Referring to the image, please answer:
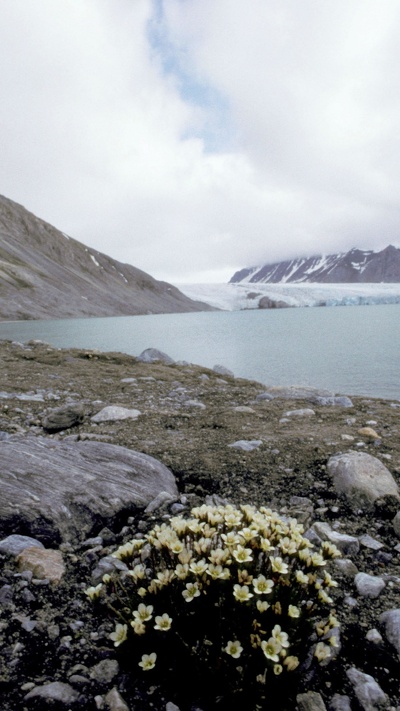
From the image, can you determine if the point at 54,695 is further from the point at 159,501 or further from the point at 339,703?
the point at 159,501

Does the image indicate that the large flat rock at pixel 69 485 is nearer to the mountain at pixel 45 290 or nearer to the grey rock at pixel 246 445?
the grey rock at pixel 246 445

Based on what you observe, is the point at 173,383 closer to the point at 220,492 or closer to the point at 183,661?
the point at 220,492

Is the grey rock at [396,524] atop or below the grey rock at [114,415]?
atop

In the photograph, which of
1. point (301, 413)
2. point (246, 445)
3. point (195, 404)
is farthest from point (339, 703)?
point (195, 404)

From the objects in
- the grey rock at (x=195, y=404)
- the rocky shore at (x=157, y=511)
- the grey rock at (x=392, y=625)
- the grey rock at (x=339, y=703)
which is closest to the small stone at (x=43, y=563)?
the rocky shore at (x=157, y=511)

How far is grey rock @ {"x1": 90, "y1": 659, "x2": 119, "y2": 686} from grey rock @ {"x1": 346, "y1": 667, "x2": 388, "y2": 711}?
1.53 m

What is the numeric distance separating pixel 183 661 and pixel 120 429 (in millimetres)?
5382

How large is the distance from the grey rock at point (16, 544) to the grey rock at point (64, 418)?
419cm

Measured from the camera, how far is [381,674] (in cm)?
284

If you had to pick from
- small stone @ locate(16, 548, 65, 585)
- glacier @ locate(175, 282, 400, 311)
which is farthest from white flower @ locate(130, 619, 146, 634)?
glacier @ locate(175, 282, 400, 311)

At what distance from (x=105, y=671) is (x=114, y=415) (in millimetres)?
6223

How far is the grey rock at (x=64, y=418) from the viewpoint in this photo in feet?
26.6

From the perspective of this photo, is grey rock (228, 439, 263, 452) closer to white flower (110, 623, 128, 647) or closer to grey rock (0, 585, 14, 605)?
grey rock (0, 585, 14, 605)

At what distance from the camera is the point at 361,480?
5273 mm
